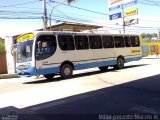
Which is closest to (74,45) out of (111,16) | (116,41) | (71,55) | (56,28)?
(71,55)

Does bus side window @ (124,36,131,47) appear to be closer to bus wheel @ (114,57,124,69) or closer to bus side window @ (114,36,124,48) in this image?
bus side window @ (114,36,124,48)

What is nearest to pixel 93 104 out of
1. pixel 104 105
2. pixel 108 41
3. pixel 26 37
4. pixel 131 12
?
pixel 104 105

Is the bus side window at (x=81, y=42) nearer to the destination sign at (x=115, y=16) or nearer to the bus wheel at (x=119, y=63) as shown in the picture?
the bus wheel at (x=119, y=63)

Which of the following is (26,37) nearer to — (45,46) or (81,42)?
(45,46)

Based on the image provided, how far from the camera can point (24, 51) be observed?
17.2m

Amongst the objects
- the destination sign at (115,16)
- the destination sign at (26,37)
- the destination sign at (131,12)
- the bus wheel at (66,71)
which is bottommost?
the bus wheel at (66,71)

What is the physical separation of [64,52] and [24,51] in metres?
2.32

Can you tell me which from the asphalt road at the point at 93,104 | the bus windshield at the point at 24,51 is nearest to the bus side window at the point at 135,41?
the bus windshield at the point at 24,51

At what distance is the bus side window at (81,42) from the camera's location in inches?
739

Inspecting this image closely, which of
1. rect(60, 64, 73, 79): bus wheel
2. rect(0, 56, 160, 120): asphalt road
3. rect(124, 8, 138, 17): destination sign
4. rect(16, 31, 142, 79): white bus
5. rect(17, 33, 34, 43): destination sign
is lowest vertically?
rect(0, 56, 160, 120): asphalt road

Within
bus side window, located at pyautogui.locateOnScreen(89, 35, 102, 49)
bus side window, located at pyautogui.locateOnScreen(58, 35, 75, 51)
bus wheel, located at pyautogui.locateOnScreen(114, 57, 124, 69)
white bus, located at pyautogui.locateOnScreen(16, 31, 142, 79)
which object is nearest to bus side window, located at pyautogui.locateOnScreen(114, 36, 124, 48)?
white bus, located at pyautogui.locateOnScreen(16, 31, 142, 79)

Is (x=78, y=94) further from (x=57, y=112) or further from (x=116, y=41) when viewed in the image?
(x=116, y=41)

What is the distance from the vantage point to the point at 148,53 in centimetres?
5622

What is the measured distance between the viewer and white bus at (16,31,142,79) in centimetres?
1659
